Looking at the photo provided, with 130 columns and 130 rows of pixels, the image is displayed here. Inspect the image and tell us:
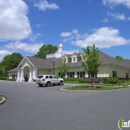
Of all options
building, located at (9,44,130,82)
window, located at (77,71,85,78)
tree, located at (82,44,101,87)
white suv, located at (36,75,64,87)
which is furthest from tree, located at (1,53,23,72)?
tree, located at (82,44,101,87)

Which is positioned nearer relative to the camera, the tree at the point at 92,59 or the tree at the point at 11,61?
the tree at the point at 92,59

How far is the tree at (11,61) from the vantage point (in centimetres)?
8494

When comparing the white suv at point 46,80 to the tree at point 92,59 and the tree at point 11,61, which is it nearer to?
the tree at point 92,59

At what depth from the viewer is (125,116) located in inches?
323

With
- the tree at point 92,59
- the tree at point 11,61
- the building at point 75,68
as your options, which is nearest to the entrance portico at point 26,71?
the building at point 75,68

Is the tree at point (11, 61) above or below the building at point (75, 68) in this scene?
above

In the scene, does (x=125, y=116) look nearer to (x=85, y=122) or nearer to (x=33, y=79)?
(x=85, y=122)

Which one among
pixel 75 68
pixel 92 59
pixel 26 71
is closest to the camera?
pixel 92 59

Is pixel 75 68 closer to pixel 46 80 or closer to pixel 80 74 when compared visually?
pixel 80 74

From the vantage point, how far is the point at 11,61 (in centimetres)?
8588

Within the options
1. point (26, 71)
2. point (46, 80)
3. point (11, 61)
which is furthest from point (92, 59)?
point (11, 61)

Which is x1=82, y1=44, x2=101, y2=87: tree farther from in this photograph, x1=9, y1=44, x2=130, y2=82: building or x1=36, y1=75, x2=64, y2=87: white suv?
x1=9, y1=44, x2=130, y2=82: building

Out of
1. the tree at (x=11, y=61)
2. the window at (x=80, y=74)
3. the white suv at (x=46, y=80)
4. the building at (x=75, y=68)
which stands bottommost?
the white suv at (x=46, y=80)

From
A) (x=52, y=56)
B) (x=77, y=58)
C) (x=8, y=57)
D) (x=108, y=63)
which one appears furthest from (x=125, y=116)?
(x=8, y=57)
